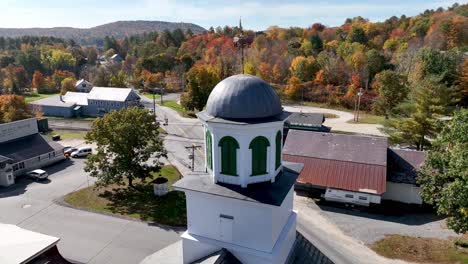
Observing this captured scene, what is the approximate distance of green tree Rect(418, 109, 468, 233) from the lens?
57.7ft

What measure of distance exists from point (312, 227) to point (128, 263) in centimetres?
1424

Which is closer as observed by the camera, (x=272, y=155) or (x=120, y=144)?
(x=272, y=155)

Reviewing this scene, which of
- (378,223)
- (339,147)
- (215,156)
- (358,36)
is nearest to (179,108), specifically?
(339,147)

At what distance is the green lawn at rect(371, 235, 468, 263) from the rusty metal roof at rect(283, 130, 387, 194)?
5.07m

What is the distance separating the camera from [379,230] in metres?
26.1

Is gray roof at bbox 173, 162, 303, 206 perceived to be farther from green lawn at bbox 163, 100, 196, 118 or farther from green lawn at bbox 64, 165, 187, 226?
green lawn at bbox 163, 100, 196, 118

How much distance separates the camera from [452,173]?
18859 mm

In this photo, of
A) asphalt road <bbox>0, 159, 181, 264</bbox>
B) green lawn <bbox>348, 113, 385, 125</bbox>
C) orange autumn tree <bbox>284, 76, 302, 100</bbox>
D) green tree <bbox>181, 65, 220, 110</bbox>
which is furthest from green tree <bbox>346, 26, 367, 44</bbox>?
asphalt road <bbox>0, 159, 181, 264</bbox>

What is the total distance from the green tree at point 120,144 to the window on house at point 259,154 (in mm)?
21421

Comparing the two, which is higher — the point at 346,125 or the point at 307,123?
the point at 307,123

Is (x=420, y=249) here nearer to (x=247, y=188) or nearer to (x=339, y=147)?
(x=339, y=147)

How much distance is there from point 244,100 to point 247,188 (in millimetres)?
2996

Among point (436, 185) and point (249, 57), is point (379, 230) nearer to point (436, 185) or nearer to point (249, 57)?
point (436, 185)

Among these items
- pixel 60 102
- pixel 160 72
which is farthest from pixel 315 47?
pixel 60 102
